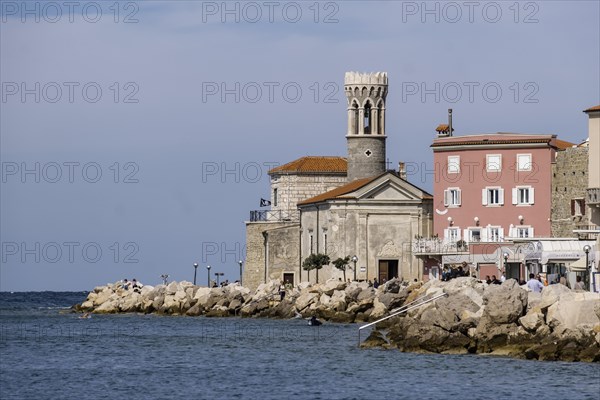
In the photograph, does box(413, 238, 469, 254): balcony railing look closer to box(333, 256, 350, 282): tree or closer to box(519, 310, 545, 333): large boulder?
box(333, 256, 350, 282): tree

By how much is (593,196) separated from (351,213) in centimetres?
1957

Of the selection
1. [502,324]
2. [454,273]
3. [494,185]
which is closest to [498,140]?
[494,185]

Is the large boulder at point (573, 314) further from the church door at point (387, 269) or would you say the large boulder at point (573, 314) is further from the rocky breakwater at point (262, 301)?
the church door at point (387, 269)

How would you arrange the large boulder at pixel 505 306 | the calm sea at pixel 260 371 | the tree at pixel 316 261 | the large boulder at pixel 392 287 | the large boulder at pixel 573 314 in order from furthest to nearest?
the tree at pixel 316 261 < the large boulder at pixel 392 287 < the large boulder at pixel 505 306 < the large boulder at pixel 573 314 < the calm sea at pixel 260 371

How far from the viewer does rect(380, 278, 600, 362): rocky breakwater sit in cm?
3822

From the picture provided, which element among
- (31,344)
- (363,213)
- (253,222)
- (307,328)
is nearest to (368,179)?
(363,213)

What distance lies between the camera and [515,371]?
37375 mm

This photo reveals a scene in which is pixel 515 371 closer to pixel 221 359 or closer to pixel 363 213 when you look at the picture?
pixel 221 359

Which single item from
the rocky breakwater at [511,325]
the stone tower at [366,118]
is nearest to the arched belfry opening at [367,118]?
the stone tower at [366,118]

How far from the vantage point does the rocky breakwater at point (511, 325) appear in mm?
38219

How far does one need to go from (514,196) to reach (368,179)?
12151mm

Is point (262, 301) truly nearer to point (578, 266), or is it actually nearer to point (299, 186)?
point (299, 186)

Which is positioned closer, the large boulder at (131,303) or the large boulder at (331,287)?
the large boulder at (331,287)

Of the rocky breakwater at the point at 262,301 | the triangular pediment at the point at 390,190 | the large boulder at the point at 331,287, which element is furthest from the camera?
the triangular pediment at the point at 390,190
